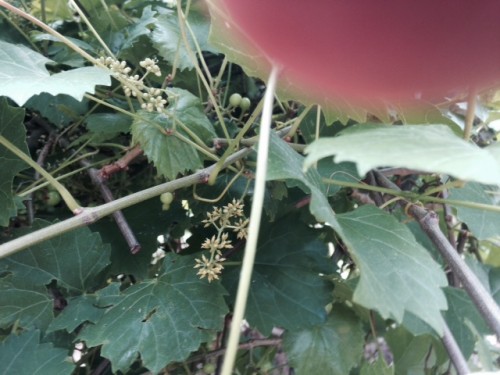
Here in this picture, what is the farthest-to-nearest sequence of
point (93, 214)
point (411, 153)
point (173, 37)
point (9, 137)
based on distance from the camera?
point (173, 37) < point (9, 137) < point (93, 214) < point (411, 153)

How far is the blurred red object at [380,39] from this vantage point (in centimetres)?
33

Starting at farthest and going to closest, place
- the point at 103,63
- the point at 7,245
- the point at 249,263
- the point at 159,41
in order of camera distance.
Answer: the point at 159,41 < the point at 103,63 < the point at 7,245 < the point at 249,263

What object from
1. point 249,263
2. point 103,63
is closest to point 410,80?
point 249,263

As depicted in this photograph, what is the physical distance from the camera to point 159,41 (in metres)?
0.70

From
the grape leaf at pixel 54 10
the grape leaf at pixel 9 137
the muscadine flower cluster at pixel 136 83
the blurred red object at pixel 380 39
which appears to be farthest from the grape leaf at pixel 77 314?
the grape leaf at pixel 54 10

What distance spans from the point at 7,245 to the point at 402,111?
41 cm

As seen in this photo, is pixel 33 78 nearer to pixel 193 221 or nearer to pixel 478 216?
pixel 193 221

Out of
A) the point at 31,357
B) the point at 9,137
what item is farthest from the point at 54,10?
the point at 31,357

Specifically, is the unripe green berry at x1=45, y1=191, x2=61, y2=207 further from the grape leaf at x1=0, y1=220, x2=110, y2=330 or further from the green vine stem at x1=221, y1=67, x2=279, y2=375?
the green vine stem at x1=221, y1=67, x2=279, y2=375

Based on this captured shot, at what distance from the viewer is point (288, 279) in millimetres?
652

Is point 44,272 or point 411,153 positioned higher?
point 411,153

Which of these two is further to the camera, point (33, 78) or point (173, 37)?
point (173, 37)

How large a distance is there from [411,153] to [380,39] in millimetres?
98

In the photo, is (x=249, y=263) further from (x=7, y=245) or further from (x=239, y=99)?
(x=239, y=99)
